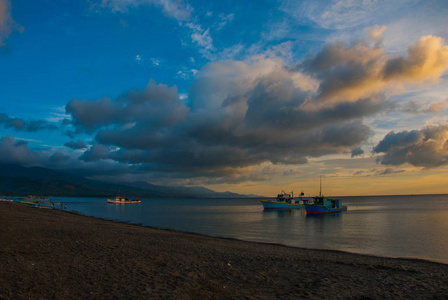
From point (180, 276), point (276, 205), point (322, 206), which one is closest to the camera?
point (180, 276)

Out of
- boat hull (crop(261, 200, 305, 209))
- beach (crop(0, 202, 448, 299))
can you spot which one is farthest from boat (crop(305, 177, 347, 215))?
beach (crop(0, 202, 448, 299))

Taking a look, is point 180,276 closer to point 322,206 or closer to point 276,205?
point 322,206

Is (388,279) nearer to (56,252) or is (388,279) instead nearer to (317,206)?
(56,252)

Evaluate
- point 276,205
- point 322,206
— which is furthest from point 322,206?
point 276,205

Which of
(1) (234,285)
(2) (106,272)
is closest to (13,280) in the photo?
(2) (106,272)

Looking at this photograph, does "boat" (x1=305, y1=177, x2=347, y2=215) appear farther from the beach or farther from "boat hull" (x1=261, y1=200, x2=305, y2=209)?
the beach

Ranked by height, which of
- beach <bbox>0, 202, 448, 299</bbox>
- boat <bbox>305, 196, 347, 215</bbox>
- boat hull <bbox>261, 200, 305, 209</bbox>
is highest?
beach <bbox>0, 202, 448, 299</bbox>

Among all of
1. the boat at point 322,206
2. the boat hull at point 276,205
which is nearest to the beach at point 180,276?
the boat at point 322,206

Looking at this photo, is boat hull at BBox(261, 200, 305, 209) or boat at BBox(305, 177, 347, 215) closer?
boat at BBox(305, 177, 347, 215)

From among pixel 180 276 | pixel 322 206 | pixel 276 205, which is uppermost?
pixel 180 276

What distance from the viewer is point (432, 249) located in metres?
29.0

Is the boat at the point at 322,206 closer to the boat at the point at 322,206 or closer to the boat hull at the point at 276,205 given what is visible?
the boat at the point at 322,206

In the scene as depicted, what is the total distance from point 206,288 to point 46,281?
18.5 ft

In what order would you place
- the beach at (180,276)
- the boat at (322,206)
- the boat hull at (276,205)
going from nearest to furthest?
the beach at (180,276) → the boat at (322,206) → the boat hull at (276,205)
